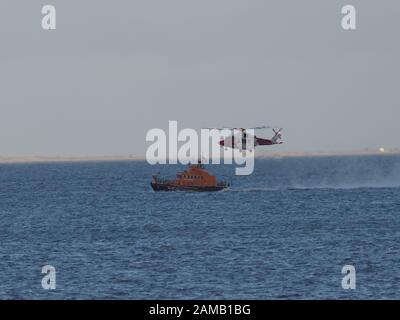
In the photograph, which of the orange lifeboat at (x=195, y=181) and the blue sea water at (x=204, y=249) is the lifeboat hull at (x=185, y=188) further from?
the blue sea water at (x=204, y=249)

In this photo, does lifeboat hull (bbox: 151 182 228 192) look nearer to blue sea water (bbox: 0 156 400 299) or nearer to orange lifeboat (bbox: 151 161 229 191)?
orange lifeboat (bbox: 151 161 229 191)

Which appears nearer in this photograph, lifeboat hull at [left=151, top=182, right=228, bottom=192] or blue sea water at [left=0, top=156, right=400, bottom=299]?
blue sea water at [left=0, top=156, right=400, bottom=299]

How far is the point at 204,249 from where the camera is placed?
71.2 m

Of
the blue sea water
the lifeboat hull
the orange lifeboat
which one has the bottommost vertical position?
the blue sea water

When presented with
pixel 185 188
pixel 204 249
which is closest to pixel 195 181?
pixel 185 188

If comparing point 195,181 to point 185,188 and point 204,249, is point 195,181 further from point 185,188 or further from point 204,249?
point 204,249

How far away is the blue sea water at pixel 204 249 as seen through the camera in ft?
164

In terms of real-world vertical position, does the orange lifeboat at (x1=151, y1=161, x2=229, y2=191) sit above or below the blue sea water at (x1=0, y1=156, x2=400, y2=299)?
above

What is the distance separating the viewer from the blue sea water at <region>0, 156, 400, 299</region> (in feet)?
164

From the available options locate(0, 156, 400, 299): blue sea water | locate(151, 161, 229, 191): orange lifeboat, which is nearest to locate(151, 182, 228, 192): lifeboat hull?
A: locate(151, 161, 229, 191): orange lifeboat

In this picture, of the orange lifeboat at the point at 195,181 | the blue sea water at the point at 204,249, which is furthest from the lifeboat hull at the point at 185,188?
the blue sea water at the point at 204,249

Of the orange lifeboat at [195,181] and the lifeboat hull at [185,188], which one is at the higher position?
the orange lifeboat at [195,181]

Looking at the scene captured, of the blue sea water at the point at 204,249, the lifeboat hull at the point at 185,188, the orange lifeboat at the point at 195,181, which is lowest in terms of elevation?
the blue sea water at the point at 204,249
